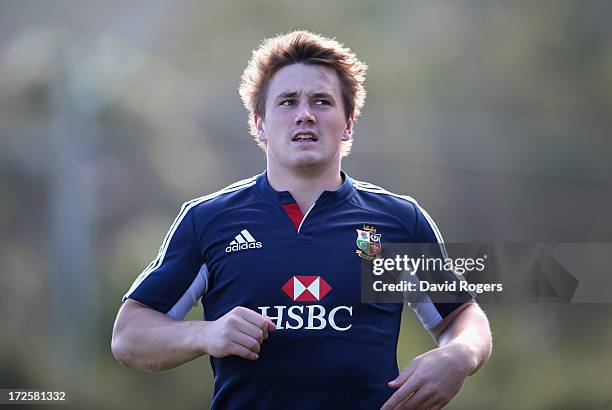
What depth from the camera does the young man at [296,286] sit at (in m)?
1.90

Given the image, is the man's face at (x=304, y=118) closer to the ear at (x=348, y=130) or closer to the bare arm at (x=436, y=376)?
the ear at (x=348, y=130)

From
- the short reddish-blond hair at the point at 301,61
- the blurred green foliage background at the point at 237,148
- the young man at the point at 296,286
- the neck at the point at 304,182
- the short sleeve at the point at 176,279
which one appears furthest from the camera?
the blurred green foliage background at the point at 237,148

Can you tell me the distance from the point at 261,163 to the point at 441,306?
2006 mm

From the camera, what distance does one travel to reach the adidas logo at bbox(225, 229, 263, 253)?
2059mm

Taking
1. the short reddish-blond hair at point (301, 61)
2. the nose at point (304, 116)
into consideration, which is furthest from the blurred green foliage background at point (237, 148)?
the nose at point (304, 116)

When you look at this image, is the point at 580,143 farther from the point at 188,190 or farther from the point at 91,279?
the point at 91,279

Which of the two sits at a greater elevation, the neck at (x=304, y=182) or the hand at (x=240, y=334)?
the neck at (x=304, y=182)

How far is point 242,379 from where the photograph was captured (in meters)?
1.95

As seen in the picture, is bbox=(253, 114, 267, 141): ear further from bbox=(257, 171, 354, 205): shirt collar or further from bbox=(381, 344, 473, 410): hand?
bbox=(381, 344, 473, 410): hand

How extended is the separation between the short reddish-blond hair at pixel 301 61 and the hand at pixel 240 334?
0.78 metres

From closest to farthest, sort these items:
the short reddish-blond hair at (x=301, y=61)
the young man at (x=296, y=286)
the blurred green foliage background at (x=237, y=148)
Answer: the young man at (x=296, y=286)
the short reddish-blond hair at (x=301, y=61)
the blurred green foliage background at (x=237, y=148)

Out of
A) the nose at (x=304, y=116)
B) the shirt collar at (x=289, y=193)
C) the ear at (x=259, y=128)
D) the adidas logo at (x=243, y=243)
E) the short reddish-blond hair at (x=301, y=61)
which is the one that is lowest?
the adidas logo at (x=243, y=243)

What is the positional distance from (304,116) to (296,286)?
0.49 meters

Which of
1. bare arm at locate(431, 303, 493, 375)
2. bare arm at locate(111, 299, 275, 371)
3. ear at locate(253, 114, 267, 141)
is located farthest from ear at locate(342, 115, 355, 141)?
bare arm at locate(111, 299, 275, 371)
